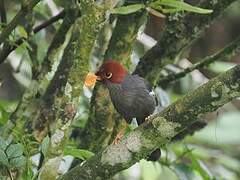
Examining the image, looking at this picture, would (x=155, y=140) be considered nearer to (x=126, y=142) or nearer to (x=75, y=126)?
(x=126, y=142)

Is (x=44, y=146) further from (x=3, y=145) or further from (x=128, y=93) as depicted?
(x=128, y=93)

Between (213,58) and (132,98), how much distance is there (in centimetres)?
53

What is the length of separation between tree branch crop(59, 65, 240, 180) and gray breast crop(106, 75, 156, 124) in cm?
69

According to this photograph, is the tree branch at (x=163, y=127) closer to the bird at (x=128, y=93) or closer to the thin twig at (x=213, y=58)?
the bird at (x=128, y=93)

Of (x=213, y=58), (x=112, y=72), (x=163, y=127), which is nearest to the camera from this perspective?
(x=163, y=127)

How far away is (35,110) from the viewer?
2.93 m

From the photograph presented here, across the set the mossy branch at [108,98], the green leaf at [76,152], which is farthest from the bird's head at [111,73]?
the green leaf at [76,152]

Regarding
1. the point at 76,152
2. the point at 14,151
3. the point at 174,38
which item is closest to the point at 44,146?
the point at 14,151

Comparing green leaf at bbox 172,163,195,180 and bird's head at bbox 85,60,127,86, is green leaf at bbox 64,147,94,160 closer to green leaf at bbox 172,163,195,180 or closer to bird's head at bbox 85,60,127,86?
bird's head at bbox 85,60,127,86

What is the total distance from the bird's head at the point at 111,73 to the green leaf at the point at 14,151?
0.57 m

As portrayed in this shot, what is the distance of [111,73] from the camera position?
2645 mm

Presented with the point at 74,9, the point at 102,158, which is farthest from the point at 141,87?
the point at 102,158

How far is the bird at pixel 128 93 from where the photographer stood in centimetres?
267

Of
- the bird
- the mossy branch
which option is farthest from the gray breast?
the mossy branch
